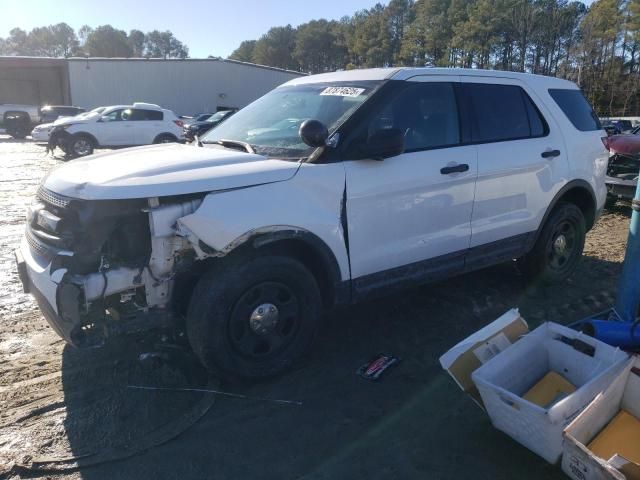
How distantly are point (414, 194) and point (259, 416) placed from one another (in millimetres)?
1808

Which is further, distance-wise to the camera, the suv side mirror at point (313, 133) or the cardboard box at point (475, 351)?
the suv side mirror at point (313, 133)

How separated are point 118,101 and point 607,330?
132 feet

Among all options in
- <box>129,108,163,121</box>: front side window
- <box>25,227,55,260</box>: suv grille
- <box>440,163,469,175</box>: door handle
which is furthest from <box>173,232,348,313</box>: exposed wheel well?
<box>129,108,163,121</box>: front side window

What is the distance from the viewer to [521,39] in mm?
55281

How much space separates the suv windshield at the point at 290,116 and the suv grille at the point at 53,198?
48.9 inches

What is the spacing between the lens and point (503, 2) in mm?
59125

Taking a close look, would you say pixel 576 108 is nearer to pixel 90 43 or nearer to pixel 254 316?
pixel 254 316

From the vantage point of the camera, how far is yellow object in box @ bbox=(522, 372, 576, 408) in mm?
2889

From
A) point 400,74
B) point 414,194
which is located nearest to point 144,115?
point 400,74

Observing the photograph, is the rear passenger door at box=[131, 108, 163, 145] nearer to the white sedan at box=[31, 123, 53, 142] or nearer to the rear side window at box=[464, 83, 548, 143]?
the white sedan at box=[31, 123, 53, 142]

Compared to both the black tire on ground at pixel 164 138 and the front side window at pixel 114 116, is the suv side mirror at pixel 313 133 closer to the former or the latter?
the front side window at pixel 114 116

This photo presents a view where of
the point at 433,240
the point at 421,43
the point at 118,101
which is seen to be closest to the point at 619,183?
the point at 433,240

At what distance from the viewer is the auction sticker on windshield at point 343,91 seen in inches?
149

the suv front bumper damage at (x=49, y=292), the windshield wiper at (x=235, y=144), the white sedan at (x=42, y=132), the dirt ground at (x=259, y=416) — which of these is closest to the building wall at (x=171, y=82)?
the white sedan at (x=42, y=132)
